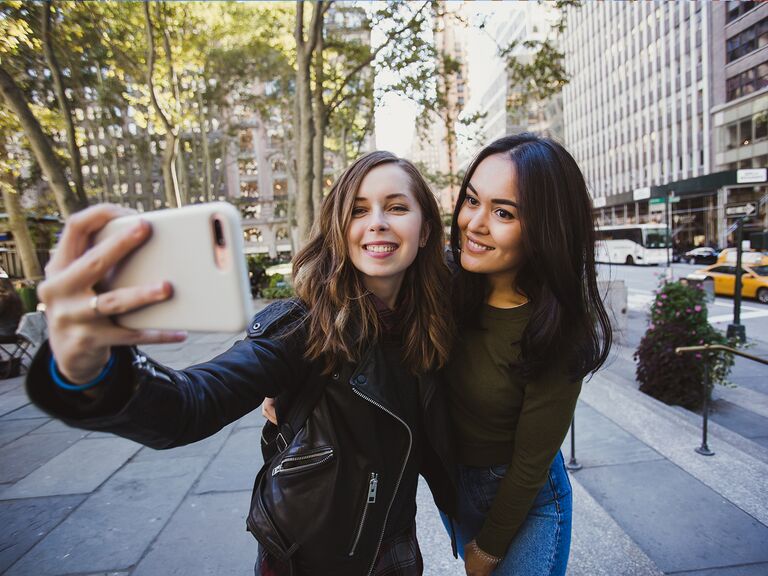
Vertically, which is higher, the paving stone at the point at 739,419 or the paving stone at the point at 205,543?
the paving stone at the point at 205,543

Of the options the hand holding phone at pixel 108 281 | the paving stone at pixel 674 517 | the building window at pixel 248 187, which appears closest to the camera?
the hand holding phone at pixel 108 281

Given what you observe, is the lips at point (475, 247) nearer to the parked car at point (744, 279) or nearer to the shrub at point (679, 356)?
the shrub at point (679, 356)

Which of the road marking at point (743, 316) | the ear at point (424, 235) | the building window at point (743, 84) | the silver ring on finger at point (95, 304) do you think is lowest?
the road marking at point (743, 316)

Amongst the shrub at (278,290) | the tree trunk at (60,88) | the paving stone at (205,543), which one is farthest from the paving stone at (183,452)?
the shrub at (278,290)

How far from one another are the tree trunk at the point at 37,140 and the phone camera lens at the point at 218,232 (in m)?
7.93

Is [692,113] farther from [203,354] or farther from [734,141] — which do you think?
[203,354]

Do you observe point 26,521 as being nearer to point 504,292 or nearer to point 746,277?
point 504,292

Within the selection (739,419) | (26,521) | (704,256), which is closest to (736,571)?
(739,419)

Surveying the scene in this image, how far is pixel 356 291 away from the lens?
1.45 m

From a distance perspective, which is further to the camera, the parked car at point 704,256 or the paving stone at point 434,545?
the parked car at point 704,256

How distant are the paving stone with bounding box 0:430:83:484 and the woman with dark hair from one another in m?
4.31

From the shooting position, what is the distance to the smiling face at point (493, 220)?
58.8 inches

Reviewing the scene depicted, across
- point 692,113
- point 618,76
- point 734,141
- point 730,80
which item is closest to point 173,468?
point 730,80

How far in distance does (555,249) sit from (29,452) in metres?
5.33
